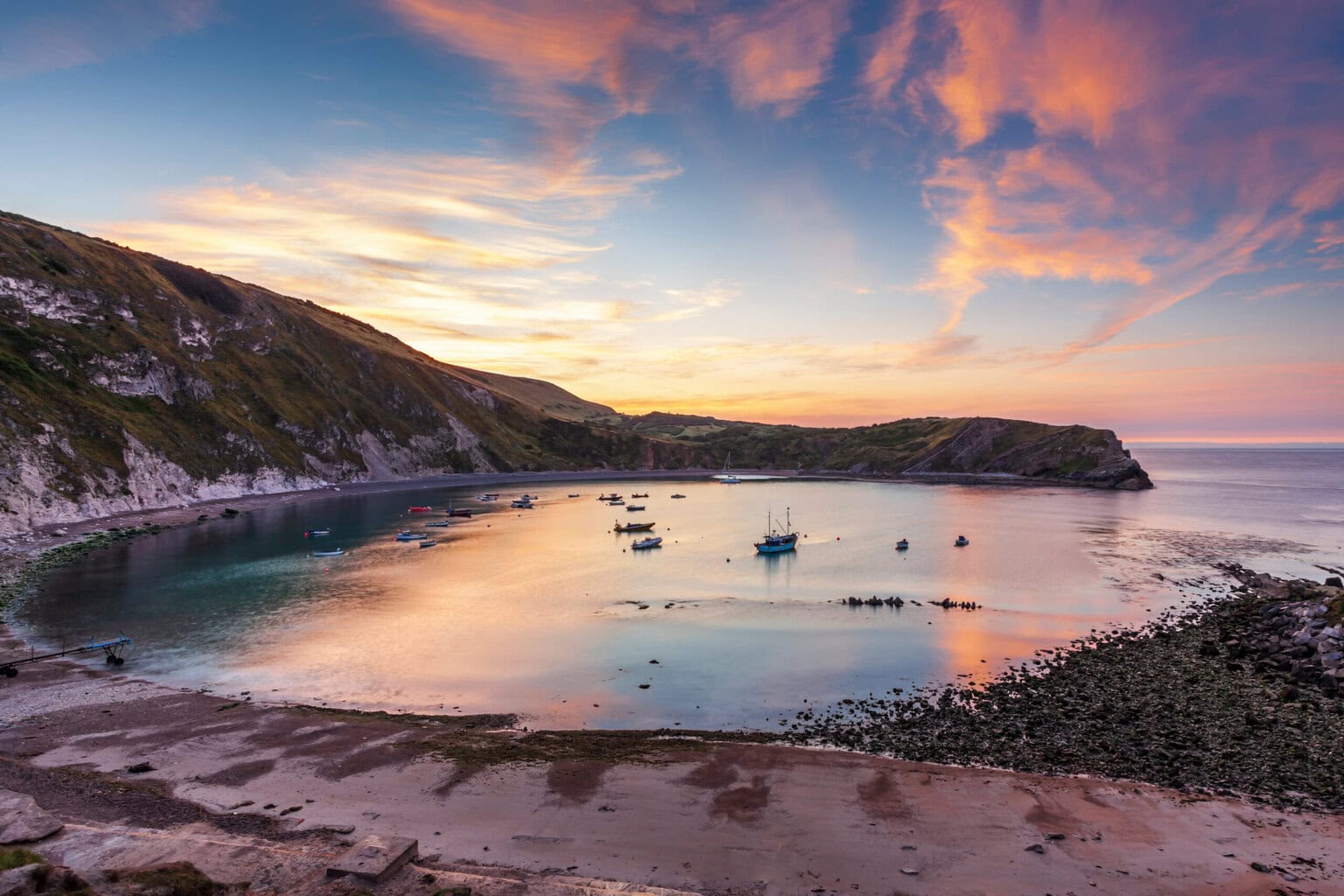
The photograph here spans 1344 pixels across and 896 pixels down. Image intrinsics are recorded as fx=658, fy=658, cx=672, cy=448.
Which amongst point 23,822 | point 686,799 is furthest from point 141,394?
point 686,799

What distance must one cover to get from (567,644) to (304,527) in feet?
265

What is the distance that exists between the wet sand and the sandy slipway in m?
0.11

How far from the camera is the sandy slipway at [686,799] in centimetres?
2089

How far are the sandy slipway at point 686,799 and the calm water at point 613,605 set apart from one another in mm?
5595

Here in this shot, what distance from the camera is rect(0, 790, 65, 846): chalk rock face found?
762 inches

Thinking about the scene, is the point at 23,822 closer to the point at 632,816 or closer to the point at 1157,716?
the point at 632,816

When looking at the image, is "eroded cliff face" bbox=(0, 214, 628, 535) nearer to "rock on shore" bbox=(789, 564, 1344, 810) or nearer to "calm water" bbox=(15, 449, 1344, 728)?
"calm water" bbox=(15, 449, 1344, 728)

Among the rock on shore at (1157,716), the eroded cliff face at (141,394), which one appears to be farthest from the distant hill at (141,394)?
the rock on shore at (1157,716)

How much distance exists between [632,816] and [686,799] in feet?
8.28

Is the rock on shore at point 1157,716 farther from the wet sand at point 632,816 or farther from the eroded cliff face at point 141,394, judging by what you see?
the eroded cliff face at point 141,394

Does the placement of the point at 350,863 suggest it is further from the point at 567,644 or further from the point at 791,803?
the point at 567,644

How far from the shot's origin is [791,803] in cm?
2611

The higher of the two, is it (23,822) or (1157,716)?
(23,822)

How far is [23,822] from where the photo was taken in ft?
66.5
